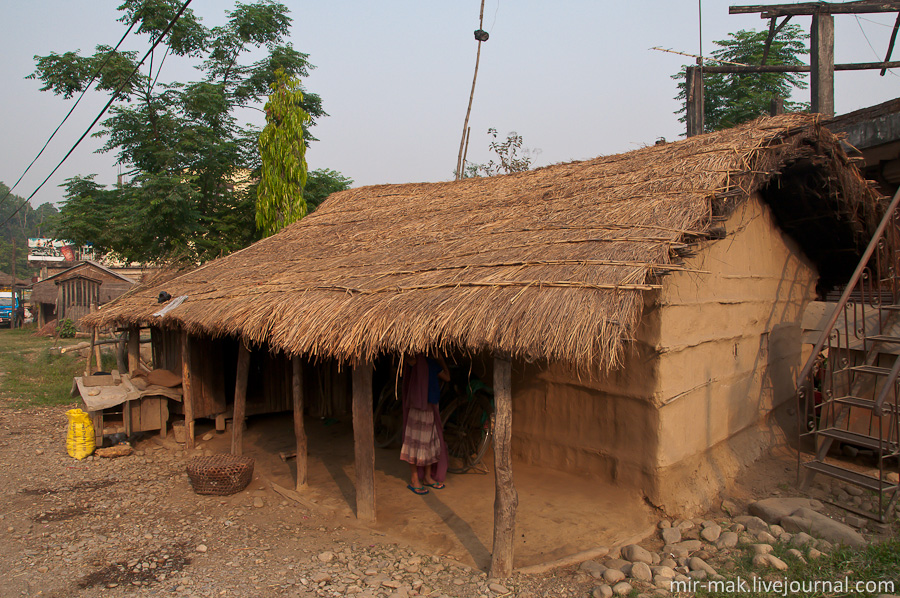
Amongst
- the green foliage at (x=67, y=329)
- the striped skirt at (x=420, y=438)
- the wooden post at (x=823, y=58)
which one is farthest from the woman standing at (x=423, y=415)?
the green foliage at (x=67, y=329)

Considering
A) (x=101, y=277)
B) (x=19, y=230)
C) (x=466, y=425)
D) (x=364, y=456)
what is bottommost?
(x=466, y=425)

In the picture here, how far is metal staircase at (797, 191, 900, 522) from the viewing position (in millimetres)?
4676

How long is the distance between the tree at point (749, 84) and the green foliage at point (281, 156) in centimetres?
1122

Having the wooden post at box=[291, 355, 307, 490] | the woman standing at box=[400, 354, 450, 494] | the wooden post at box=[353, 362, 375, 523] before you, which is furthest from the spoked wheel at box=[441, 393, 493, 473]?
the wooden post at box=[291, 355, 307, 490]

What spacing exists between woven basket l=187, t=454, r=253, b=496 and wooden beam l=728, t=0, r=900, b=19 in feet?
33.7

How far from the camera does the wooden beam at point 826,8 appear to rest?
866 cm

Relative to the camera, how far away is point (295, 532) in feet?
17.4

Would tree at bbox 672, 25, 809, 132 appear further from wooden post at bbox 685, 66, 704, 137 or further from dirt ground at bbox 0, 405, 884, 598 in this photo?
dirt ground at bbox 0, 405, 884, 598

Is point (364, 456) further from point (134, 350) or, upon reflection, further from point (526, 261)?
point (134, 350)

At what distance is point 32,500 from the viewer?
6.30 m

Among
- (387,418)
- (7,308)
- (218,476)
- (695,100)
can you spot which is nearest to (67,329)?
(7,308)

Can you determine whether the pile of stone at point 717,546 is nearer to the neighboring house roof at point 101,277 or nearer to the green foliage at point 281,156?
the green foliage at point 281,156

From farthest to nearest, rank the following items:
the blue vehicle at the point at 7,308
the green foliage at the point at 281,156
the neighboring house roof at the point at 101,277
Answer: the blue vehicle at the point at 7,308
the neighboring house roof at the point at 101,277
the green foliage at the point at 281,156

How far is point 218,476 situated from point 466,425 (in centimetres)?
292
